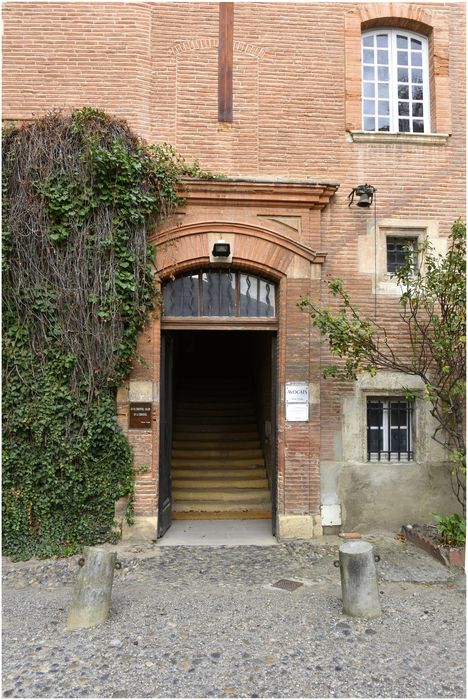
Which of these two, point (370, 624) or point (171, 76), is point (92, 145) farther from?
point (370, 624)

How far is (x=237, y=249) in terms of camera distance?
686 centimetres

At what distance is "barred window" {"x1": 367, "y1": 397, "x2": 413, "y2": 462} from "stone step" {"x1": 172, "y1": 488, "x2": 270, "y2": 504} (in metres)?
2.07

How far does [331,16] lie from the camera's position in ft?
24.1

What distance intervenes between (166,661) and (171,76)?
291 inches

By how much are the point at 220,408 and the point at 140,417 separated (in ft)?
14.3

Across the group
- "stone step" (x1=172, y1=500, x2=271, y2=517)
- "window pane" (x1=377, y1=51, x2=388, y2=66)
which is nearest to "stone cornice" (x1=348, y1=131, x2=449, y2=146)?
"window pane" (x1=377, y1=51, x2=388, y2=66)

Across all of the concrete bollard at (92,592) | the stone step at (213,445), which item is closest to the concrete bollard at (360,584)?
the concrete bollard at (92,592)

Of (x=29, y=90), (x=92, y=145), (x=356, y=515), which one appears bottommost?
(x=356, y=515)

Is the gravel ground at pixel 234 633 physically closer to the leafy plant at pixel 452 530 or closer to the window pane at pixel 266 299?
the leafy plant at pixel 452 530

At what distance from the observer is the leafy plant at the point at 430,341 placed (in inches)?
236

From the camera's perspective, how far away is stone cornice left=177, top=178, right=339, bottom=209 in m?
6.77

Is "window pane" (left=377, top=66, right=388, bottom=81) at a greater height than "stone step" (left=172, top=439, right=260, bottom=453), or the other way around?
"window pane" (left=377, top=66, right=388, bottom=81)

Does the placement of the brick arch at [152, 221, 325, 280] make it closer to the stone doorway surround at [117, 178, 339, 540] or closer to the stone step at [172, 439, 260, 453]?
the stone doorway surround at [117, 178, 339, 540]

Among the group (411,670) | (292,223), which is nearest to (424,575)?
(411,670)
